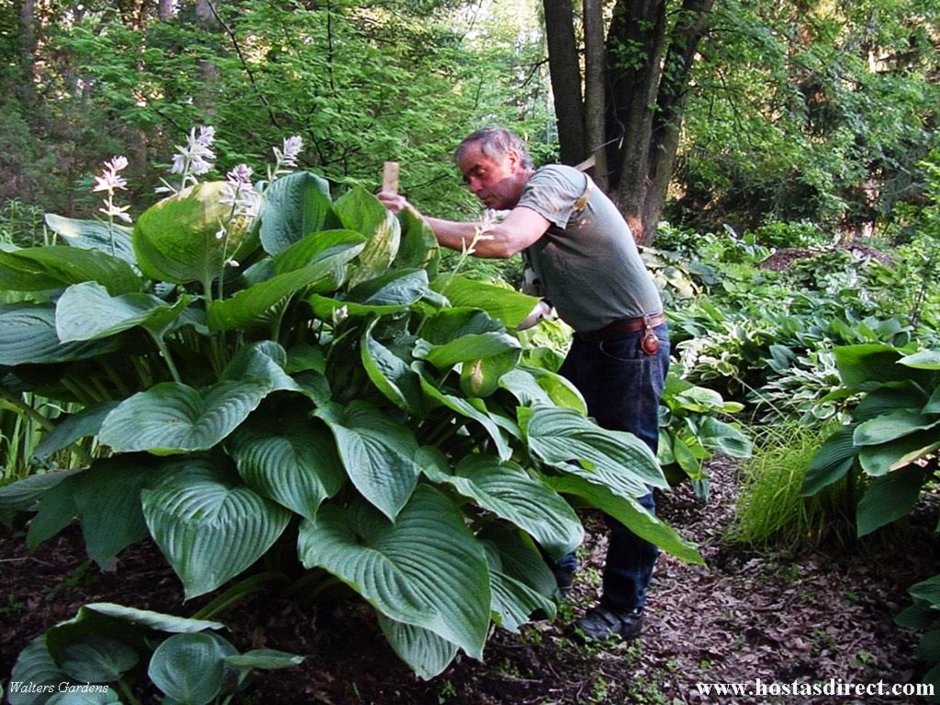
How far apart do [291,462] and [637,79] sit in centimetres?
612

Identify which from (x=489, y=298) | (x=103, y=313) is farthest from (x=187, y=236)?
(x=489, y=298)

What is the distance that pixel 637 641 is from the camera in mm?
2678

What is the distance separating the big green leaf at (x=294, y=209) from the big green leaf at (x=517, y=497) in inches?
30.6

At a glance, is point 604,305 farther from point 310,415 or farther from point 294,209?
point 310,415

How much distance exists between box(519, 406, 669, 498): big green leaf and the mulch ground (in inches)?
24.5

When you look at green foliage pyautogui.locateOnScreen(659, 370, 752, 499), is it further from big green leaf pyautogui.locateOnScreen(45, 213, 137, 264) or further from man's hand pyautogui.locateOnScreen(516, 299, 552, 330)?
big green leaf pyautogui.locateOnScreen(45, 213, 137, 264)

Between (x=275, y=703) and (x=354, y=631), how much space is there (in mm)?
342

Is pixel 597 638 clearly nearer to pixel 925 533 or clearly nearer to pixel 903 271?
pixel 925 533

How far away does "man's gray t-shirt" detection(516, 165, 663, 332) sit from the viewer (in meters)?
2.68

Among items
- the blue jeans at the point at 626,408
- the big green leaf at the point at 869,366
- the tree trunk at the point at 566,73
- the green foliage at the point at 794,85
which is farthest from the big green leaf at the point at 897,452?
the green foliage at the point at 794,85

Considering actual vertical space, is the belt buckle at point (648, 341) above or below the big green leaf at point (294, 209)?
below

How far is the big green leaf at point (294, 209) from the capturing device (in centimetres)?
222

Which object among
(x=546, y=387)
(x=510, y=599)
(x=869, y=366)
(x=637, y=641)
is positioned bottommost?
(x=637, y=641)

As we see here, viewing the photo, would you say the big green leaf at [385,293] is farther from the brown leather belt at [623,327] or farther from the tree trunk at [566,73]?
the tree trunk at [566,73]
